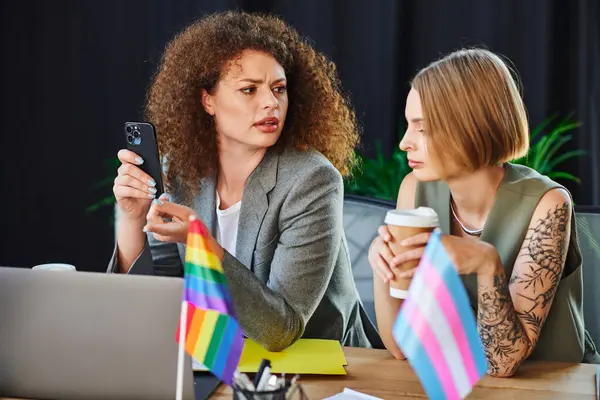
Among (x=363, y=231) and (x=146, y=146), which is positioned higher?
(x=146, y=146)

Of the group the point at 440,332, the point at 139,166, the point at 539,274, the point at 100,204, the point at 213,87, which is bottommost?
the point at 100,204

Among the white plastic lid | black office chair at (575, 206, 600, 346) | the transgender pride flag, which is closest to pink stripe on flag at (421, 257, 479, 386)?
the transgender pride flag

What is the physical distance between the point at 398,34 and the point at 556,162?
0.77 meters

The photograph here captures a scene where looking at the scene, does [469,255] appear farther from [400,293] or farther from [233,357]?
[233,357]

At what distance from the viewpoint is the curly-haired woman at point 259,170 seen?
70.2 inches

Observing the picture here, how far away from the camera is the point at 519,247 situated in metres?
1.67

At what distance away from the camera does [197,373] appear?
56.8 inches

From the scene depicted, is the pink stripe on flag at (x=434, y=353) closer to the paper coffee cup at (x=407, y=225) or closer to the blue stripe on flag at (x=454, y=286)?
the blue stripe on flag at (x=454, y=286)

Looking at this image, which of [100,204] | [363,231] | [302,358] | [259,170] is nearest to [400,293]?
[302,358]

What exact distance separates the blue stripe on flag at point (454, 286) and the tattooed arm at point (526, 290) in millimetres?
436

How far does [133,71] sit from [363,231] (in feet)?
5.76

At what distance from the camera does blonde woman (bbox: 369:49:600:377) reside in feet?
5.09

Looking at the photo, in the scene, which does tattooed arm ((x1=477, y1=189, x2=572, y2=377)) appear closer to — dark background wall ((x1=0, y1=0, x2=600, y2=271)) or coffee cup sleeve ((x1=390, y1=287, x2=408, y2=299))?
coffee cup sleeve ((x1=390, y1=287, x2=408, y2=299))

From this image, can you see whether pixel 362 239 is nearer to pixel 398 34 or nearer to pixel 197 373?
pixel 197 373
